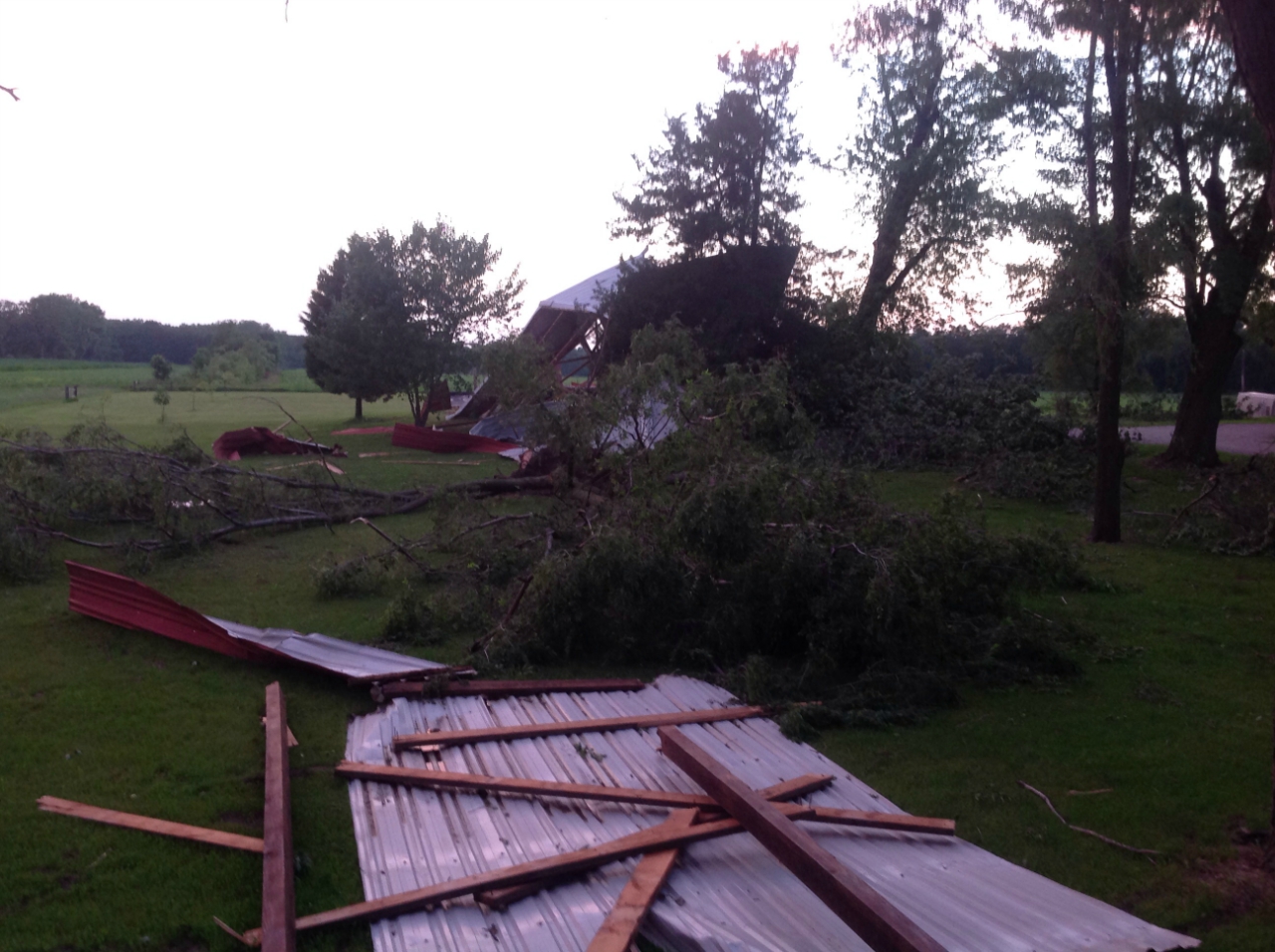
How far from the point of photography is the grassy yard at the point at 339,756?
11.8ft

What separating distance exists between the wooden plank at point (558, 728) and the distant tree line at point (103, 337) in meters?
43.3

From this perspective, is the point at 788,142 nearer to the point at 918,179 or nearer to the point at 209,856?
the point at 918,179

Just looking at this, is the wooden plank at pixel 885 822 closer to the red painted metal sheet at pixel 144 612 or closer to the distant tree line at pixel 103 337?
the red painted metal sheet at pixel 144 612

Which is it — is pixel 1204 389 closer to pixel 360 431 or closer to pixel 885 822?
pixel 885 822

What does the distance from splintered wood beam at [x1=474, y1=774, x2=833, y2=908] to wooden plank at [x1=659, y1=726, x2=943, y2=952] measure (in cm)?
17

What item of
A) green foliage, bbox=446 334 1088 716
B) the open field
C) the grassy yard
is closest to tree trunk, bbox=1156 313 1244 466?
the grassy yard

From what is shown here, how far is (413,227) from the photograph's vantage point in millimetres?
25688

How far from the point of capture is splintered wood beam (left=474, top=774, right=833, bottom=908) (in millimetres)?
3396

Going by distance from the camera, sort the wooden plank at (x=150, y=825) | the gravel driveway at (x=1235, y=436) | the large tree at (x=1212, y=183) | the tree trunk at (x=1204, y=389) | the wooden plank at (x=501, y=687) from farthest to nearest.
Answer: the gravel driveway at (x=1235, y=436) < the tree trunk at (x=1204, y=389) < the large tree at (x=1212, y=183) < the wooden plank at (x=501, y=687) < the wooden plank at (x=150, y=825)

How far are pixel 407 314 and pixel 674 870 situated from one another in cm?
2288

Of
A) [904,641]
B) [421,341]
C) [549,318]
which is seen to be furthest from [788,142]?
[904,641]

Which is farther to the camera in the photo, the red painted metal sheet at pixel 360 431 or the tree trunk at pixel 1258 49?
the red painted metal sheet at pixel 360 431

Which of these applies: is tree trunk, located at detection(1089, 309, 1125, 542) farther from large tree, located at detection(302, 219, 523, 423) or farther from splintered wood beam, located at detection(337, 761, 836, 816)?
large tree, located at detection(302, 219, 523, 423)

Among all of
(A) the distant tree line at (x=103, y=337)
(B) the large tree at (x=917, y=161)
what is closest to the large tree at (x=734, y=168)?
(B) the large tree at (x=917, y=161)
